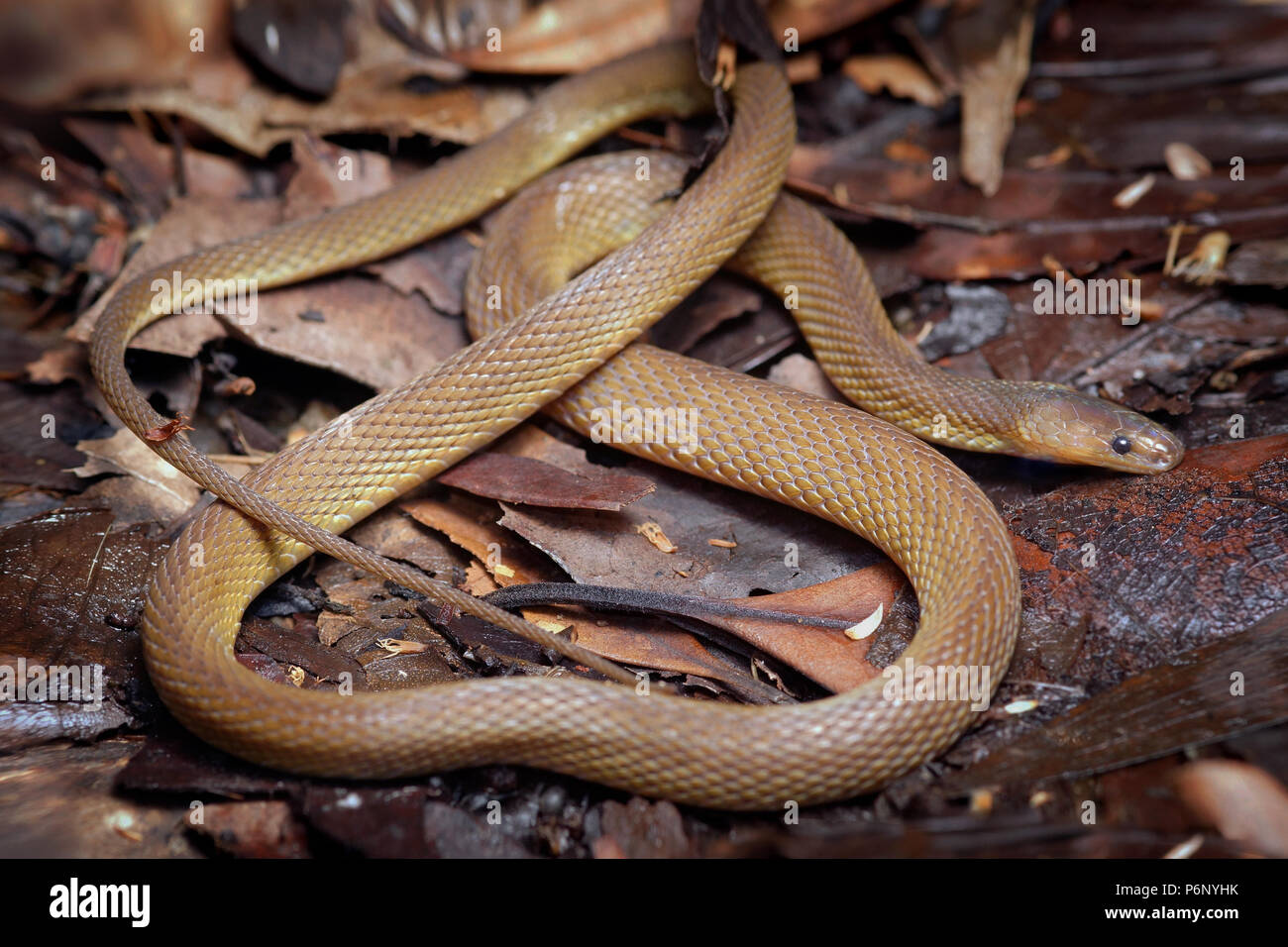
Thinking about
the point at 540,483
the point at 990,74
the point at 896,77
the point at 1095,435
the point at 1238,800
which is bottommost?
the point at 1238,800

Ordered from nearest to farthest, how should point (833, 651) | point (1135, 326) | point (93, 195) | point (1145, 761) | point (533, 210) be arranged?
point (1145, 761) < point (833, 651) < point (1135, 326) < point (533, 210) < point (93, 195)

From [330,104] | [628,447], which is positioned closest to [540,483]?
[628,447]

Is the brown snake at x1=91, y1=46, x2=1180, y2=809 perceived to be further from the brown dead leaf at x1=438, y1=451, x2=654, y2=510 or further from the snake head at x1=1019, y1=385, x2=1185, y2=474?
the brown dead leaf at x1=438, y1=451, x2=654, y2=510

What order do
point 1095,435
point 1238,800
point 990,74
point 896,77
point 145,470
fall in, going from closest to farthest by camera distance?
point 1238,800, point 1095,435, point 145,470, point 990,74, point 896,77

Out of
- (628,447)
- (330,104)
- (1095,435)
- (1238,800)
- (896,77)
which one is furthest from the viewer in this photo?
(896,77)

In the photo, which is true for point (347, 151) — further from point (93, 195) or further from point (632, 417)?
point (632, 417)

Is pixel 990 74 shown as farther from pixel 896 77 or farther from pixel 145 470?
pixel 145 470

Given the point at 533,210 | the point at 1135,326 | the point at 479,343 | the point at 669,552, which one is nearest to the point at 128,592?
the point at 479,343
